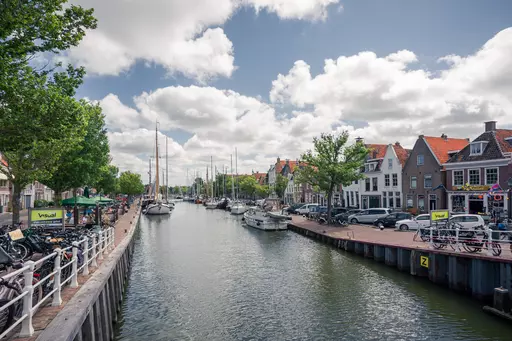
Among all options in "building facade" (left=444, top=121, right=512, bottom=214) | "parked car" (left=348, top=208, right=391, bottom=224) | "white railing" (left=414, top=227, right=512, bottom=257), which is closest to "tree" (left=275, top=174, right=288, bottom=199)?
"parked car" (left=348, top=208, right=391, bottom=224)

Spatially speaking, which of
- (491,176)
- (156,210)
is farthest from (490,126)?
(156,210)

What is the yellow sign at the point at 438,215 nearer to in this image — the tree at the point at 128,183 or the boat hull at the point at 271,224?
the boat hull at the point at 271,224

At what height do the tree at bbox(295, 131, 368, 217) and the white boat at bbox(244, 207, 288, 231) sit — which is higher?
the tree at bbox(295, 131, 368, 217)

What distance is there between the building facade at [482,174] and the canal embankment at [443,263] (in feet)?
50.4

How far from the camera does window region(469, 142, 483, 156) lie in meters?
37.0

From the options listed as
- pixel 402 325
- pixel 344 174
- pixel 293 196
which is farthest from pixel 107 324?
pixel 293 196

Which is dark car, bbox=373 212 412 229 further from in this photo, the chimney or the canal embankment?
the chimney

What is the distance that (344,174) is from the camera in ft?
119

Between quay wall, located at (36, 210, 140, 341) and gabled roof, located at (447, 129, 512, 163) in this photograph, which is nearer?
quay wall, located at (36, 210, 140, 341)

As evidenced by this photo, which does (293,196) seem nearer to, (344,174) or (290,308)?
(344,174)

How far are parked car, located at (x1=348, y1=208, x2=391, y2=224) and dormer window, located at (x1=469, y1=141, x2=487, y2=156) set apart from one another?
10.9 metres

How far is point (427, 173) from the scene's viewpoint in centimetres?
4325

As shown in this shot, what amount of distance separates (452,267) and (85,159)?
28.9 m

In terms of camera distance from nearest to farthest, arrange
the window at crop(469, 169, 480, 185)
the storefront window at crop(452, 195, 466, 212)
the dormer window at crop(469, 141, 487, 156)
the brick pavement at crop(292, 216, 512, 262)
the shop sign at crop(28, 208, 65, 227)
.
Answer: the brick pavement at crop(292, 216, 512, 262) → the shop sign at crop(28, 208, 65, 227) → the dormer window at crop(469, 141, 487, 156) → the window at crop(469, 169, 480, 185) → the storefront window at crop(452, 195, 466, 212)
